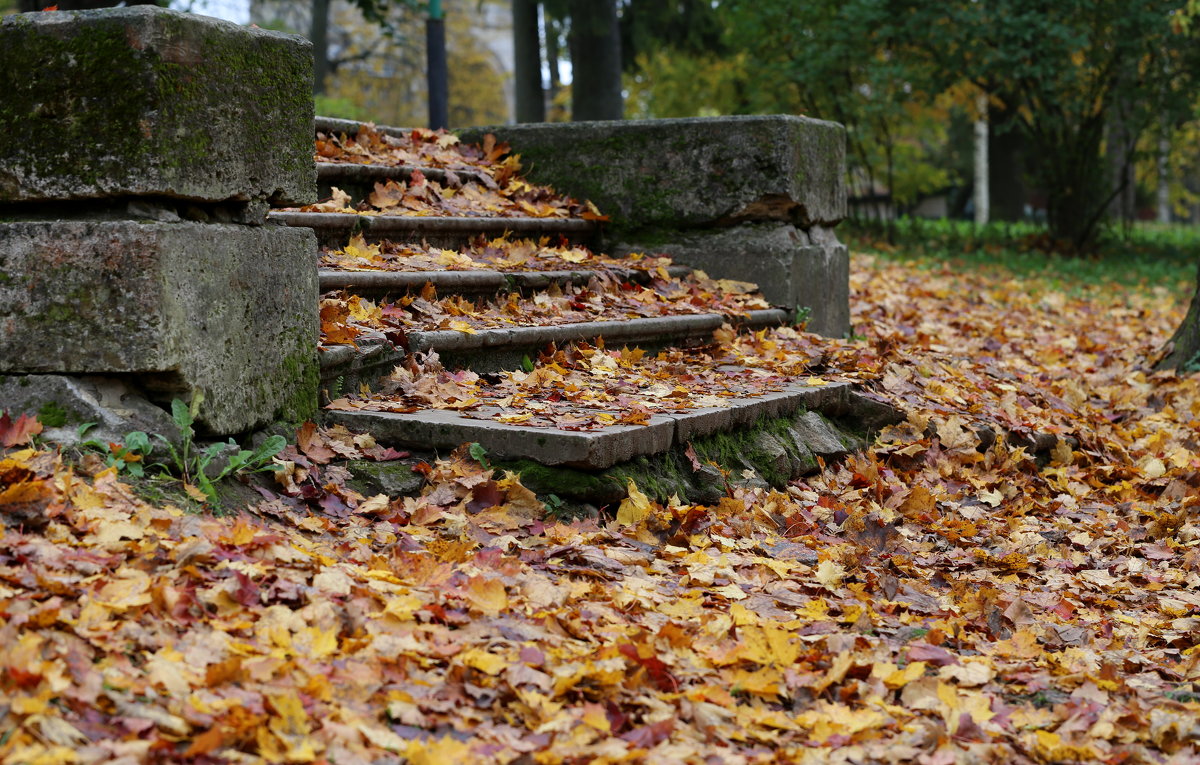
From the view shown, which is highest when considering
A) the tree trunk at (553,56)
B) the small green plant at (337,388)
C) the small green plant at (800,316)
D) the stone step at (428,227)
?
the tree trunk at (553,56)

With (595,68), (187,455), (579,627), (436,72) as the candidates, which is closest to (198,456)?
(187,455)

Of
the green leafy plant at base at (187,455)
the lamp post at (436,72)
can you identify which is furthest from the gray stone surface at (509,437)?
the lamp post at (436,72)

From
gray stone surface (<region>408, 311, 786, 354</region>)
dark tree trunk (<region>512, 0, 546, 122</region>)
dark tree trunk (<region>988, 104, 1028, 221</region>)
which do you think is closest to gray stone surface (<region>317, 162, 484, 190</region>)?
gray stone surface (<region>408, 311, 786, 354</region>)

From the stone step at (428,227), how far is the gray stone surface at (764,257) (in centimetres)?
33

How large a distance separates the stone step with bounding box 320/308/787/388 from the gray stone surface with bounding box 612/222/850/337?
388 millimetres

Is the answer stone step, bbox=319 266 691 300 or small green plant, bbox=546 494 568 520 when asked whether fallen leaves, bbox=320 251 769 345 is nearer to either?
stone step, bbox=319 266 691 300

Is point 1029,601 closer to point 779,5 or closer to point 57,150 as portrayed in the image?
point 57,150

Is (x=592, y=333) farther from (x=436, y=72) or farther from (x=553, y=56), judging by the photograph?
(x=553, y=56)

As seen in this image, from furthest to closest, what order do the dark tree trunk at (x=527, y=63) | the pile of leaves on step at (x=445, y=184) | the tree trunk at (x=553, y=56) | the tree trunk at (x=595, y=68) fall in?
the tree trunk at (x=553, y=56) < the dark tree trunk at (x=527, y=63) < the tree trunk at (x=595, y=68) < the pile of leaves on step at (x=445, y=184)

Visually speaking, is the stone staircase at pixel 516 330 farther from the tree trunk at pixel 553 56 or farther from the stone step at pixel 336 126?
the tree trunk at pixel 553 56

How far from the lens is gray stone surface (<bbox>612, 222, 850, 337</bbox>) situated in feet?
19.3

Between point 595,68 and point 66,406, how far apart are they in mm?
10788

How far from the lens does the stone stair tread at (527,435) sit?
3389 mm

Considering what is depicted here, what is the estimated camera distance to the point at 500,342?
13.9 feet
